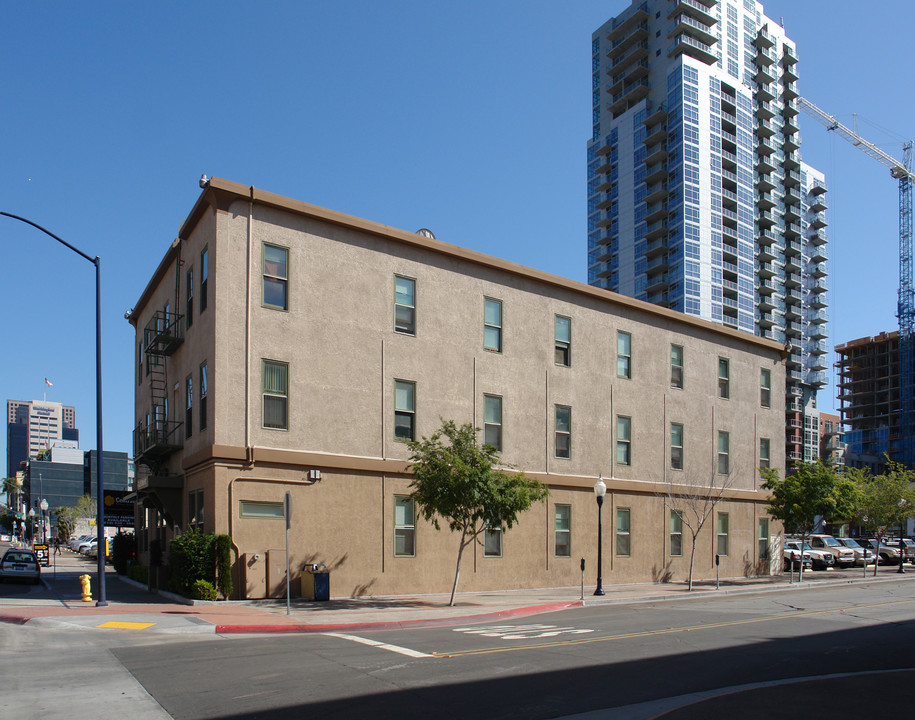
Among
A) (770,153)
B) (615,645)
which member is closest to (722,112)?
(770,153)

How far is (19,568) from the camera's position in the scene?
104 ft

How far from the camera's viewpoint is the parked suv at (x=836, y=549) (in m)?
45.5

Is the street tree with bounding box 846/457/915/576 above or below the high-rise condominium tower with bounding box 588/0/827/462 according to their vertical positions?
below

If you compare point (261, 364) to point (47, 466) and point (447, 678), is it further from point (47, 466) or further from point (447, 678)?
point (47, 466)

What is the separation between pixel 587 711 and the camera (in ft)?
30.8


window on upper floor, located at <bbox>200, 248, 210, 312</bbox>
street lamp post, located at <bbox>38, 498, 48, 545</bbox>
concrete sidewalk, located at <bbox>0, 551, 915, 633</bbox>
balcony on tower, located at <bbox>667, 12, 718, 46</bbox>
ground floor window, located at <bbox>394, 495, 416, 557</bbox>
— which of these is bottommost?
street lamp post, located at <bbox>38, 498, 48, 545</bbox>

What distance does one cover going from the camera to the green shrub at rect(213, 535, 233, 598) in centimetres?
2069

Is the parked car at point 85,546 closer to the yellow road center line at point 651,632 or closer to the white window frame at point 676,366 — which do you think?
the white window frame at point 676,366

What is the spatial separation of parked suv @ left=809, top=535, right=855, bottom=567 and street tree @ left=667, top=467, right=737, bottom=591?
14809mm

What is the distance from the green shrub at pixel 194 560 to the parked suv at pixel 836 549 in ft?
120

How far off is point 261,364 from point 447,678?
43.1ft

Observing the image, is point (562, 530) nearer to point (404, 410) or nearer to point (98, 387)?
point (404, 410)

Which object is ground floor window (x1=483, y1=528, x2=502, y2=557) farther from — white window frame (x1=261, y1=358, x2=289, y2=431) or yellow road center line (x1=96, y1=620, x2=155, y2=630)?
yellow road center line (x1=96, y1=620, x2=155, y2=630)

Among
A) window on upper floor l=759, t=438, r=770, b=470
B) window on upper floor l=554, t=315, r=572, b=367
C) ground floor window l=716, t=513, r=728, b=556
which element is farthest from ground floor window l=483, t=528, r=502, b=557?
window on upper floor l=759, t=438, r=770, b=470
